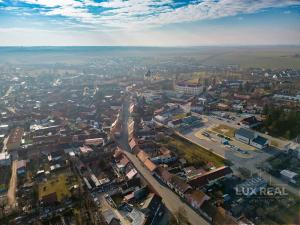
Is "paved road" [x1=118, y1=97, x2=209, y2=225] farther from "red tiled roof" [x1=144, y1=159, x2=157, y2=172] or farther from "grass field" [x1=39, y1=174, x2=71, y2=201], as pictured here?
"grass field" [x1=39, y1=174, x2=71, y2=201]

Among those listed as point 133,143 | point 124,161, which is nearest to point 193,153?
point 133,143

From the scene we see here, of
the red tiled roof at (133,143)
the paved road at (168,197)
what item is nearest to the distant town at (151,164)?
the paved road at (168,197)

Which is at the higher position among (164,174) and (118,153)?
(164,174)

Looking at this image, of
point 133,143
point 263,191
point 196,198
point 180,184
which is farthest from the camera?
point 133,143

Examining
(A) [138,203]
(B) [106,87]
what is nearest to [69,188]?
(A) [138,203]

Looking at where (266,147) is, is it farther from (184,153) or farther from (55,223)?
(55,223)

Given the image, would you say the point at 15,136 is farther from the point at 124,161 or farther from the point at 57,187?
the point at 124,161
